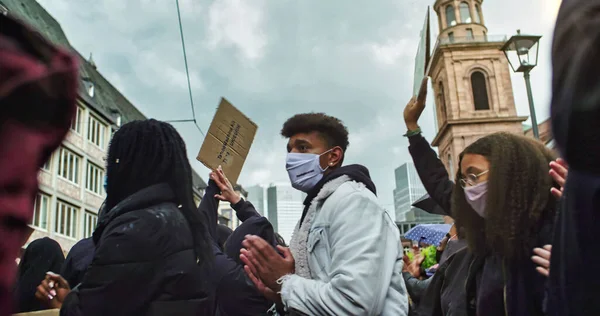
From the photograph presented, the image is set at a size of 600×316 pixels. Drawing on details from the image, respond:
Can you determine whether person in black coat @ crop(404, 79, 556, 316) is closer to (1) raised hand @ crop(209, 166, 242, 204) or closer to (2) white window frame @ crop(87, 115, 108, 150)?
(1) raised hand @ crop(209, 166, 242, 204)

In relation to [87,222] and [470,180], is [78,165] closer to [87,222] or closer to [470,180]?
[87,222]

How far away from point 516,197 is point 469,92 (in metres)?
46.1

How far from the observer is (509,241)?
2.65m

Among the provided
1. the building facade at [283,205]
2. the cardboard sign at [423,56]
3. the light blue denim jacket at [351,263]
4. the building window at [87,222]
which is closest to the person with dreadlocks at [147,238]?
the light blue denim jacket at [351,263]

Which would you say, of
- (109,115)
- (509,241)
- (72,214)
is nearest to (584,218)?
(509,241)

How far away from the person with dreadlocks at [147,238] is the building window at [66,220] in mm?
29669

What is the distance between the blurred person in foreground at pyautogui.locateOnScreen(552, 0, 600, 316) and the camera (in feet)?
3.61

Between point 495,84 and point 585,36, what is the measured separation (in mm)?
48952

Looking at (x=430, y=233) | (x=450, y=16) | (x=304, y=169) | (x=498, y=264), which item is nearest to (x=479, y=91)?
(x=450, y=16)

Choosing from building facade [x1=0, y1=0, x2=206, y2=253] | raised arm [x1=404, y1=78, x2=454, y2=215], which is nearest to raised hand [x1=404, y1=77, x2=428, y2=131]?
raised arm [x1=404, y1=78, x2=454, y2=215]

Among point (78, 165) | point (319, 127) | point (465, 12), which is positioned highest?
point (465, 12)

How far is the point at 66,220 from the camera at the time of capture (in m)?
31.3

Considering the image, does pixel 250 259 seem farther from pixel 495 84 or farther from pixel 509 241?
pixel 495 84

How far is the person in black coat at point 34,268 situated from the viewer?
4176 millimetres
